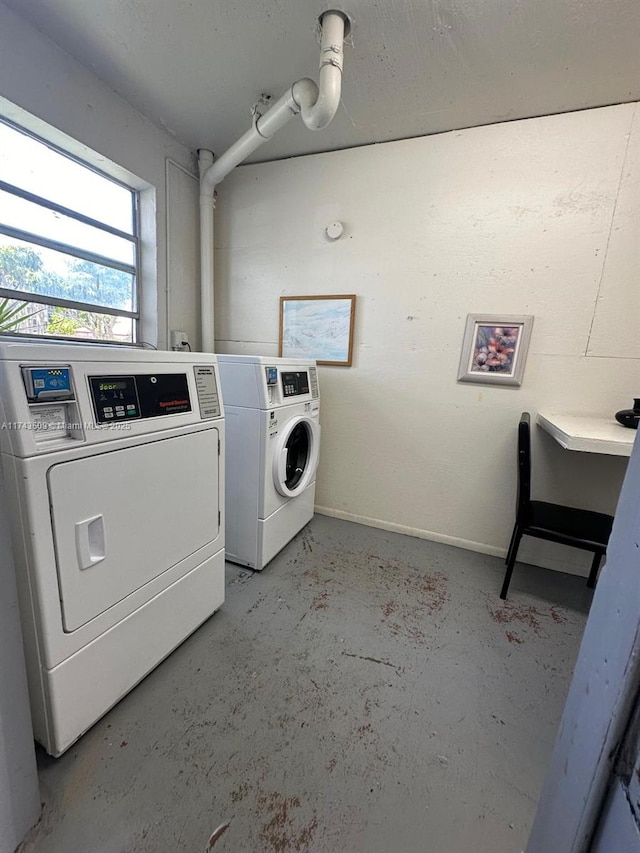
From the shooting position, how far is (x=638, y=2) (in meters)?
1.27

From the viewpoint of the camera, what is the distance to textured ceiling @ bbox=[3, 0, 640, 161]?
1391mm

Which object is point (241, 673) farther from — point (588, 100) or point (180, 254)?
point (588, 100)

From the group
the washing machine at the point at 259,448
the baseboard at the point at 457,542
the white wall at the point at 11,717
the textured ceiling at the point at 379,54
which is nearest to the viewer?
the white wall at the point at 11,717

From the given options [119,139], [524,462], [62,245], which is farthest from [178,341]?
[524,462]

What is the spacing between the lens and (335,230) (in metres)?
2.34

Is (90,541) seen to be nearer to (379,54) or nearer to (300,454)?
(300,454)

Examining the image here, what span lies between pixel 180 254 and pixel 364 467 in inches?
83.6

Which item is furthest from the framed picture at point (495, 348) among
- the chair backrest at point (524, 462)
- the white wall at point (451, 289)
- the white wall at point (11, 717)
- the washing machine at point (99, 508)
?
the white wall at point (11, 717)

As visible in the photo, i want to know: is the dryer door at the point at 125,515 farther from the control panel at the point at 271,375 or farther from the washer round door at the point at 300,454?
the washer round door at the point at 300,454

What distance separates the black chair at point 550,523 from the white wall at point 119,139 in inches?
96.9

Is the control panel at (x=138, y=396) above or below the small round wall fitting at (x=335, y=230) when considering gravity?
below

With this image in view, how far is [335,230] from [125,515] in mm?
2196

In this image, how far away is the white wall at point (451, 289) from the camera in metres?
1.88

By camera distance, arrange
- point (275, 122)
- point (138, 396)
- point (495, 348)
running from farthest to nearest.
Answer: point (495, 348) < point (275, 122) < point (138, 396)
